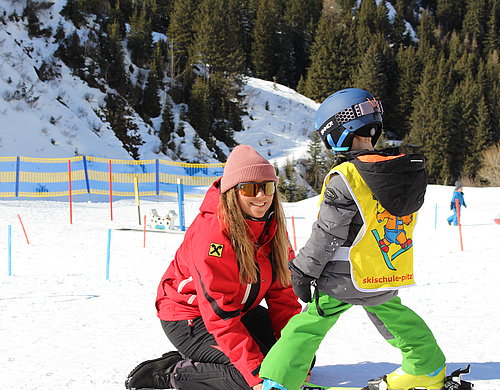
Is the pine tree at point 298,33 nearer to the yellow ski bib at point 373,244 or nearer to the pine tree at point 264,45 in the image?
the pine tree at point 264,45

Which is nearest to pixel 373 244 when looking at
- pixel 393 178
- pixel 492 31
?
pixel 393 178

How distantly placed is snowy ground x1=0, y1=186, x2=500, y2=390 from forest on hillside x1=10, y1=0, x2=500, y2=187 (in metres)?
24.4

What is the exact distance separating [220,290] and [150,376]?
0.67 metres

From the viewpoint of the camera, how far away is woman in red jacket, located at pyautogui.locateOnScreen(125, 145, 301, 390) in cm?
253

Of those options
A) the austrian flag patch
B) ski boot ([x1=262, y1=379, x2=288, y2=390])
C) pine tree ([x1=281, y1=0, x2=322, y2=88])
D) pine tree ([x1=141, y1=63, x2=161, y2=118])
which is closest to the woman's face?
the austrian flag patch

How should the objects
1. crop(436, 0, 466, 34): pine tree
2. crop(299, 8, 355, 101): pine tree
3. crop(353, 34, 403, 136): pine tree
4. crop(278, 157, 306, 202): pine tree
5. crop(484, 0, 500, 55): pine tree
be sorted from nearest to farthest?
crop(278, 157, 306, 202): pine tree, crop(353, 34, 403, 136): pine tree, crop(299, 8, 355, 101): pine tree, crop(484, 0, 500, 55): pine tree, crop(436, 0, 466, 34): pine tree

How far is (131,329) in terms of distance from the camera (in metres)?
3.87

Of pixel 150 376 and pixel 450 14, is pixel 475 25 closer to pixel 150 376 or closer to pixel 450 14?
pixel 450 14

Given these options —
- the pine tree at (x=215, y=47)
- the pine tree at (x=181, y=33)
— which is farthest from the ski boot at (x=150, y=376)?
the pine tree at (x=215, y=47)

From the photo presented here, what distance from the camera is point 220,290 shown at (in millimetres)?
2539

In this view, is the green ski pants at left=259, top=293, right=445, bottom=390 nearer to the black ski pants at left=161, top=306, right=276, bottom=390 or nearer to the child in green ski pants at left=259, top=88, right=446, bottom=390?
the child in green ski pants at left=259, top=88, right=446, bottom=390

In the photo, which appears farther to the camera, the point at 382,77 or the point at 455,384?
the point at 382,77

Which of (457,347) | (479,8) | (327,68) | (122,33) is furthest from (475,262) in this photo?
(479,8)

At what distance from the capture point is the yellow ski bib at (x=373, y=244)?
7.49ft
